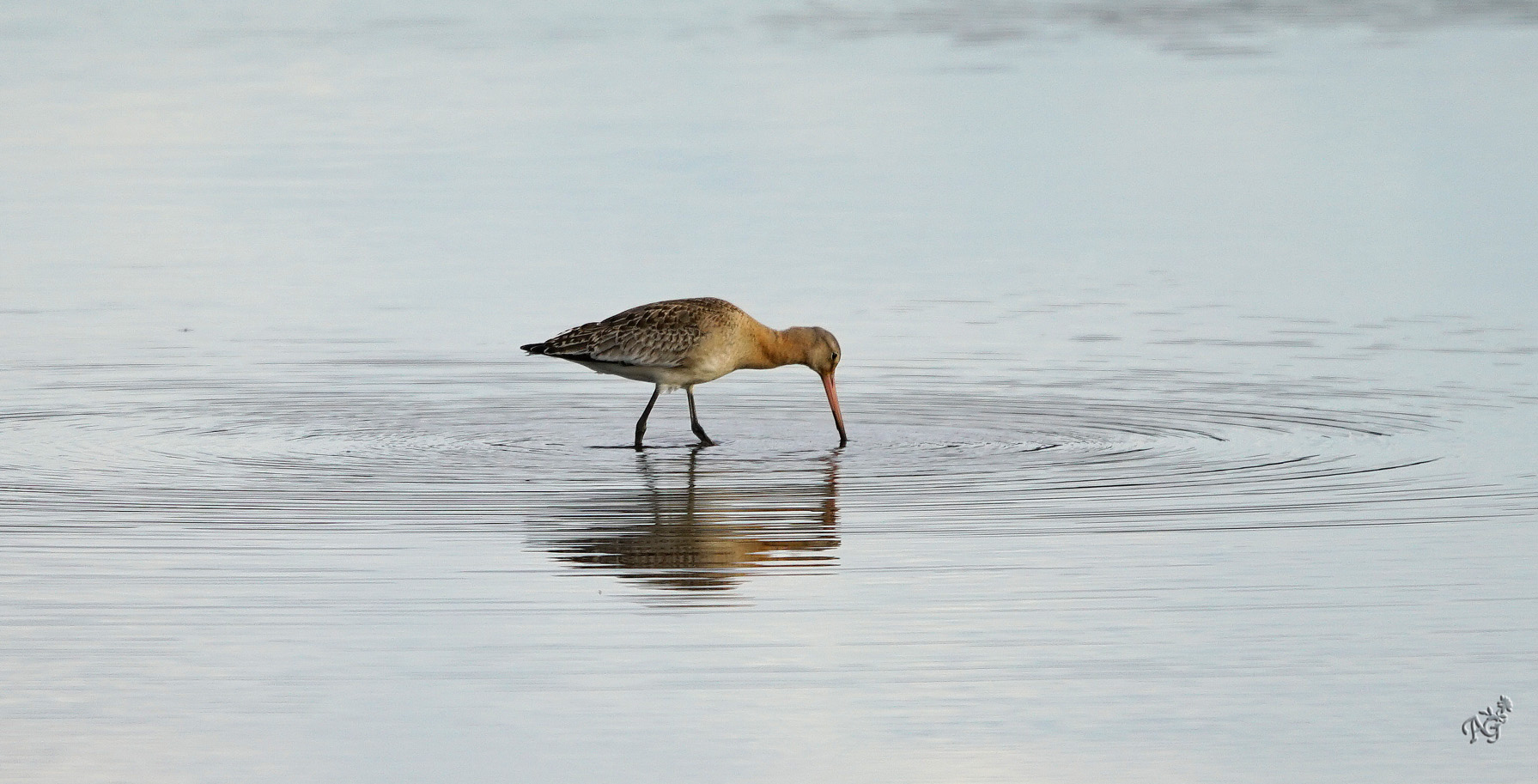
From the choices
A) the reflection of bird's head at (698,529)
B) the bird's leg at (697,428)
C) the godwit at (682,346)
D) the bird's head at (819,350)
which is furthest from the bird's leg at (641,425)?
the reflection of bird's head at (698,529)

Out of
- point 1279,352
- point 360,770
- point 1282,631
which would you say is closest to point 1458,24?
point 1279,352

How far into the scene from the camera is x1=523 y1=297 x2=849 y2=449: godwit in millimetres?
13406

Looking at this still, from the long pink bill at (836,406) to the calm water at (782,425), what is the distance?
0.43 ft

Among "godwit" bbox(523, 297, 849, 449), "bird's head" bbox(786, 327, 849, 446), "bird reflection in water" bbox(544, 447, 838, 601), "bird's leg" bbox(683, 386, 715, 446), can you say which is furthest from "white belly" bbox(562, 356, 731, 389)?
"bird reflection in water" bbox(544, 447, 838, 601)

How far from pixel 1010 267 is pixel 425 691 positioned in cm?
1104

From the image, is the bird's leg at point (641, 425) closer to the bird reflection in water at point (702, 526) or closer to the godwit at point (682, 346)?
the godwit at point (682, 346)

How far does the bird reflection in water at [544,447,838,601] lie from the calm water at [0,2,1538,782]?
0.15 feet

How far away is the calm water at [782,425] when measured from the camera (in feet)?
24.7

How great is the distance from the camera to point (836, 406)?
523 inches

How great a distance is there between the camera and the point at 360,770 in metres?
6.95

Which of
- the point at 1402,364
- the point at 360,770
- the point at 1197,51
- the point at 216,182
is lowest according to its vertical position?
the point at 360,770

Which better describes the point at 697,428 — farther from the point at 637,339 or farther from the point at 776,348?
the point at 776,348

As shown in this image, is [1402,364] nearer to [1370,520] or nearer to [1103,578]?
[1370,520]

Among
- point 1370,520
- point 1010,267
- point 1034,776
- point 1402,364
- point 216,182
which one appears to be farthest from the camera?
point 216,182
